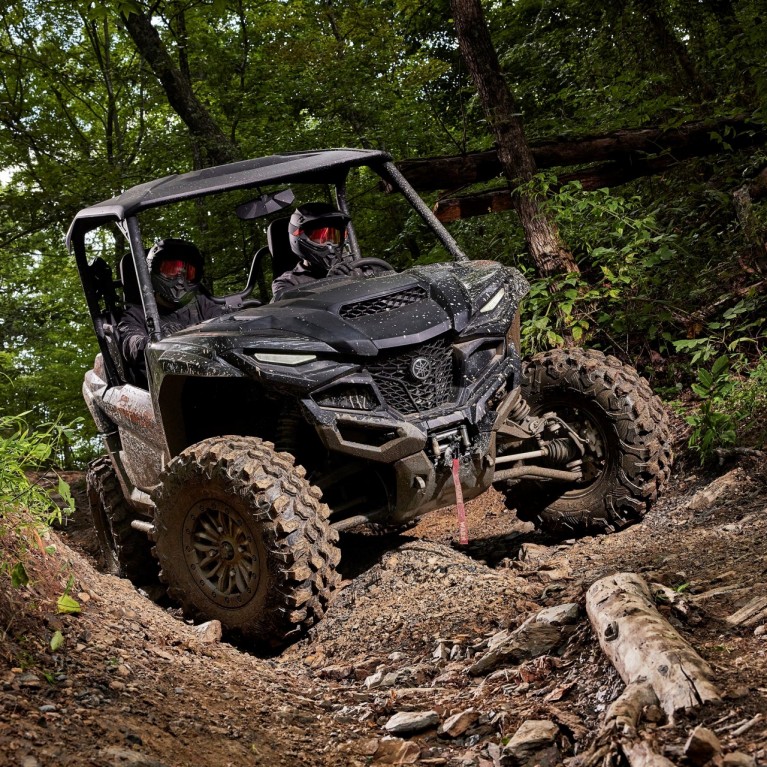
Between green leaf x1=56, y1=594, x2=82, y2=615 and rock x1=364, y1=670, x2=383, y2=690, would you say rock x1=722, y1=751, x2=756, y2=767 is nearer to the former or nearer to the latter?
rock x1=364, y1=670, x2=383, y2=690

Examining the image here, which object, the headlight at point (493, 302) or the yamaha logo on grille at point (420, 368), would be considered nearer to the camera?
the yamaha logo on grille at point (420, 368)

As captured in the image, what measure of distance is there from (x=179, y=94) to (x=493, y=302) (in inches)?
320

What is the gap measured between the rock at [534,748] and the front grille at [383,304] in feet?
7.38

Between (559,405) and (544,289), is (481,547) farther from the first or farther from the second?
(544,289)

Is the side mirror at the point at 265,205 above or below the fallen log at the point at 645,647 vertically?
above

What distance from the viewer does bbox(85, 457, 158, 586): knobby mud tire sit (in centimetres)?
631

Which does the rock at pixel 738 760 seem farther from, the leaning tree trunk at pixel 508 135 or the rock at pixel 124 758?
the leaning tree trunk at pixel 508 135

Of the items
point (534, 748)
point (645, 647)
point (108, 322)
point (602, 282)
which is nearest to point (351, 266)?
point (108, 322)

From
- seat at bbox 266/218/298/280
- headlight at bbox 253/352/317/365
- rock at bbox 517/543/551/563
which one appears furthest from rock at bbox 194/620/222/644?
seat at bbox 266/218/298/280

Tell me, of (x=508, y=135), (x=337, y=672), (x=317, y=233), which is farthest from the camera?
(x=508, y=135)

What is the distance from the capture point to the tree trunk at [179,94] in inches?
443

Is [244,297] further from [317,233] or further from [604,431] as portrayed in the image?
[604,431]

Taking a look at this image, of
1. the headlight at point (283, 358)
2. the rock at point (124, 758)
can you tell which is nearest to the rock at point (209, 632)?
the headlight at point (283, 358)

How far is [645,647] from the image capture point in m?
2.68
